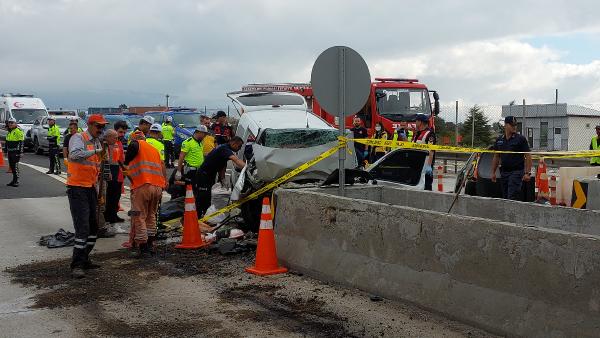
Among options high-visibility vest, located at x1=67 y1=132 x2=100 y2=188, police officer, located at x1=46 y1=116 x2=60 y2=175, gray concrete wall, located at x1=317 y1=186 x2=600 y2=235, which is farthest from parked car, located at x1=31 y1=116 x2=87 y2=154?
gray concrete wall, located at x1=317 y1=186 x2=600 y2=235

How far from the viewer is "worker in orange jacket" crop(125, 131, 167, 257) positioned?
8664 millimetres

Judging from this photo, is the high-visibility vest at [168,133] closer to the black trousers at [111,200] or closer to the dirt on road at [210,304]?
the black trousers at [111,200]

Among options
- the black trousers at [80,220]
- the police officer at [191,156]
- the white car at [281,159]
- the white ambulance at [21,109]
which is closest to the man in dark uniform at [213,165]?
the white car at [281,159]

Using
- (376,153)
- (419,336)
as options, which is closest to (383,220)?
(419,336)

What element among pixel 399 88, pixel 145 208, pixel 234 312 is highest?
pixel 399 88

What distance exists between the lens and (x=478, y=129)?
83.4 feet

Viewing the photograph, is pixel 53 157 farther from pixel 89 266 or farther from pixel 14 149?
pixel 89 266

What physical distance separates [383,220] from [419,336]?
4.57 ft

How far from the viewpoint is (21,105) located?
33125 millimetres

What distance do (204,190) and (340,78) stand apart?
3759 millimetres

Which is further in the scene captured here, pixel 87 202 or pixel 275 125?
pixel 275 125

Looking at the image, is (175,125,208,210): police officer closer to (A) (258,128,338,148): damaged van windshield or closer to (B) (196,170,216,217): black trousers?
(B) (196,170,216,217): black trousers

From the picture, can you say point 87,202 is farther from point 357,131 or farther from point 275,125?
point 357,131

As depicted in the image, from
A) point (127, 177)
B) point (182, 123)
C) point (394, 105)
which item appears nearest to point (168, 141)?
point (182, 123)
